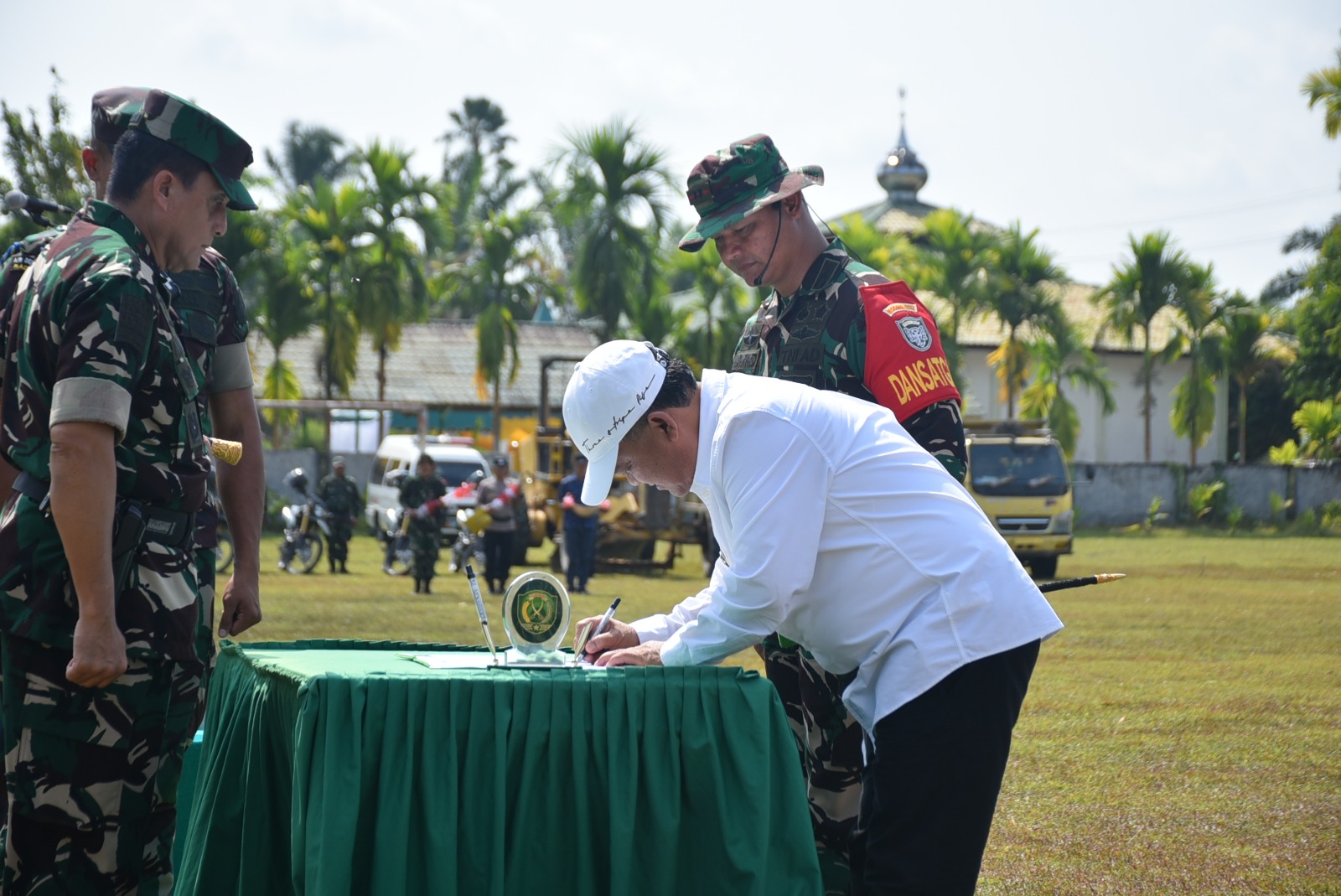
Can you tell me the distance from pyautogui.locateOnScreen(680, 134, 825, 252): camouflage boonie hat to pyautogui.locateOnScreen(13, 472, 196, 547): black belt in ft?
5.30

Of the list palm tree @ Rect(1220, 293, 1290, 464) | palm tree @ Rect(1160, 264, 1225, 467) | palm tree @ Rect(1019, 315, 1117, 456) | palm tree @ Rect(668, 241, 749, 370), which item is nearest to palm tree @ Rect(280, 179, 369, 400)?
palm tree @ Rect(668, 241, 749, 370)

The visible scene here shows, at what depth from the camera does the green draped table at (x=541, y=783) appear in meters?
2.64

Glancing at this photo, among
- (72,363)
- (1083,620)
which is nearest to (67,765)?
(72,363)

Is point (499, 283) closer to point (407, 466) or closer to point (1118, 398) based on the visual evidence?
point (407, 466)

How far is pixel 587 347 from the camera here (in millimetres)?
42688

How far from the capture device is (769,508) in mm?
2789

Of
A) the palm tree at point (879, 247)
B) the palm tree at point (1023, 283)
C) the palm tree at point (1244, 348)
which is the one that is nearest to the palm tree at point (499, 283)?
the palm tree at point (879, 247)

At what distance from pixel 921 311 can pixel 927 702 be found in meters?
1.31

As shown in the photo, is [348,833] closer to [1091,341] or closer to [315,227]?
[315,227]

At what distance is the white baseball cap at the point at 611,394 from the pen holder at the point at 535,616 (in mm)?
397

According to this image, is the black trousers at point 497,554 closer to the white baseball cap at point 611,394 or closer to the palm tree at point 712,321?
the palm tree at point 712,321

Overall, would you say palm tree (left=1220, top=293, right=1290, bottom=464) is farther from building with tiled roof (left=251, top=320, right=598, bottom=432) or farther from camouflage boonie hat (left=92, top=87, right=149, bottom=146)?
camouflage boonie hat (left=92, top=87, right=149, bottom=146)

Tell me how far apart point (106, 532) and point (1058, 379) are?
35.4 metres

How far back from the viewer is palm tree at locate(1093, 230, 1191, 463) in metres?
35.3
